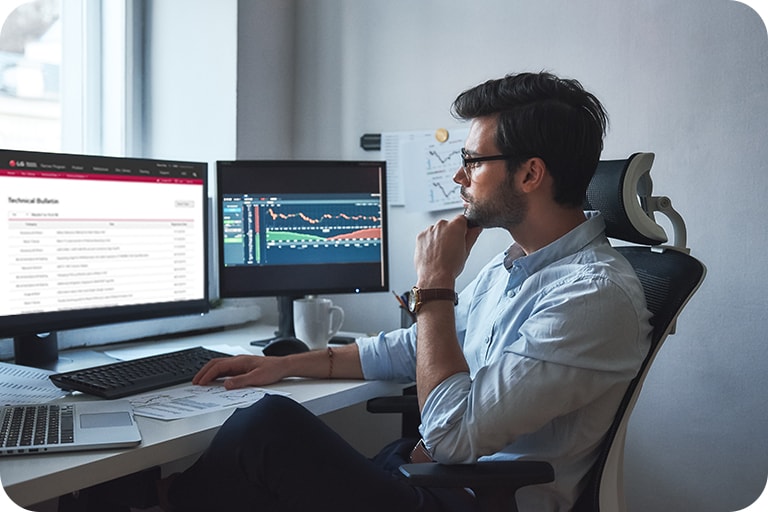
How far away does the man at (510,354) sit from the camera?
1183mm

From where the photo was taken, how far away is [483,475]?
1.11m

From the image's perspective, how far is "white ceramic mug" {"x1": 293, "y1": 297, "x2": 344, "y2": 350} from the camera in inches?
76.9

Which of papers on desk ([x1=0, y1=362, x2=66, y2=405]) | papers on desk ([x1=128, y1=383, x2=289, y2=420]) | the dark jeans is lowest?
the dark jeans

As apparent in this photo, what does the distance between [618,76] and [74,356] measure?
1.50m

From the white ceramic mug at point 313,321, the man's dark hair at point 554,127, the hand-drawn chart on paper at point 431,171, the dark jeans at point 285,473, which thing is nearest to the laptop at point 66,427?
the dark jeans at point 285,473

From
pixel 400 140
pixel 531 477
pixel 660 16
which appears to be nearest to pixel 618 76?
pixel 660 16

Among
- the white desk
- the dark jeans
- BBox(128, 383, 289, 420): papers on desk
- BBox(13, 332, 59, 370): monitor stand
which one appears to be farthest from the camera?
BBox(13, 332, 59, 370): monitor stand

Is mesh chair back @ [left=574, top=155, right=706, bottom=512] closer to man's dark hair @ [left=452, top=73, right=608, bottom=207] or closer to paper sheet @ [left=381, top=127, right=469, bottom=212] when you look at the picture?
man's dark hair @ [left=452, top=73, right=608, bottom=207]

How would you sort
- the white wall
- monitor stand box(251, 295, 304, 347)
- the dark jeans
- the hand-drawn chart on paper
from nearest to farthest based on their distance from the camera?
the dark jeans
the white wall
monitor stand box(251, 295, 304, 347)
the hand-drawn chart on paper

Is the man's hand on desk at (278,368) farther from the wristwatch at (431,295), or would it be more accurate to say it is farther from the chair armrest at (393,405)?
the wristwatch at (431,295)

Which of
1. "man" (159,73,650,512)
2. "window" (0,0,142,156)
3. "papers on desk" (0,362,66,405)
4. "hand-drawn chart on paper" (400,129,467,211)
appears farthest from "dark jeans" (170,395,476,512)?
"window" (0,0,142,156)

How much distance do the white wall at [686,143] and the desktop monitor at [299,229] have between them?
333 mm

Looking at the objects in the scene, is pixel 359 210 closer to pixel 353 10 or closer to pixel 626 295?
pixel 353 10

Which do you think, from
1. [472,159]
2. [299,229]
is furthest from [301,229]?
[472,159]
